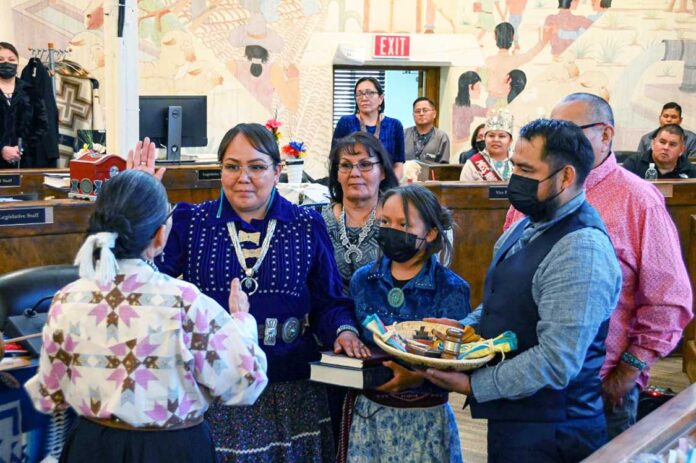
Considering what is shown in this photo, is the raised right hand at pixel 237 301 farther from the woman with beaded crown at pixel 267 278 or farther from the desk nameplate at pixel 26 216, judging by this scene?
the desk nameplate at pixel 26 216

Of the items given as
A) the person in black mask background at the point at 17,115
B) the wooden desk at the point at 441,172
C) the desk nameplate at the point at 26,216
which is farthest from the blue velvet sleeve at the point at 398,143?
the person in black mask background at the point at 17,115

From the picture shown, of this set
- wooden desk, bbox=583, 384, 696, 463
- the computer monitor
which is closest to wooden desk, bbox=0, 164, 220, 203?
the computer monitor

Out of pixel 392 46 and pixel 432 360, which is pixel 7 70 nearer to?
pixel 392 46

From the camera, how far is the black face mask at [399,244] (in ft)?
10.7

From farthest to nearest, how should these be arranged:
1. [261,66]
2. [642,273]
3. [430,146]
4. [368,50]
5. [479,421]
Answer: [368,50] < [261,66] < [430,146] < [479,421] < [642,273]

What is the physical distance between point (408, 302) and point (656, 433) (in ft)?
3.41

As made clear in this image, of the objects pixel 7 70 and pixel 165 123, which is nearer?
pixel 165 123

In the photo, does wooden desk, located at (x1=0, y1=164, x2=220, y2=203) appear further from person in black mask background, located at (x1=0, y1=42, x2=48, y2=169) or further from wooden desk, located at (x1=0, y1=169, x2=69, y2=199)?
person in black mask background, located at (x1=0, y1=42, x2=48, y2=169)

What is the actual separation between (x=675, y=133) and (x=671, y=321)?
18.7 feet

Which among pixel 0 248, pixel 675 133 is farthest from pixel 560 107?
pixel 675 133

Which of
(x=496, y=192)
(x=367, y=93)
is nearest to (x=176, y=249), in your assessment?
(x=496, y=192)

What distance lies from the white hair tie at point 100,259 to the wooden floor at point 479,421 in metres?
3.03

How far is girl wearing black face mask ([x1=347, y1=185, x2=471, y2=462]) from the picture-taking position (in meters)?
3.20

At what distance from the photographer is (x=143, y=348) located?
94.2 inches
